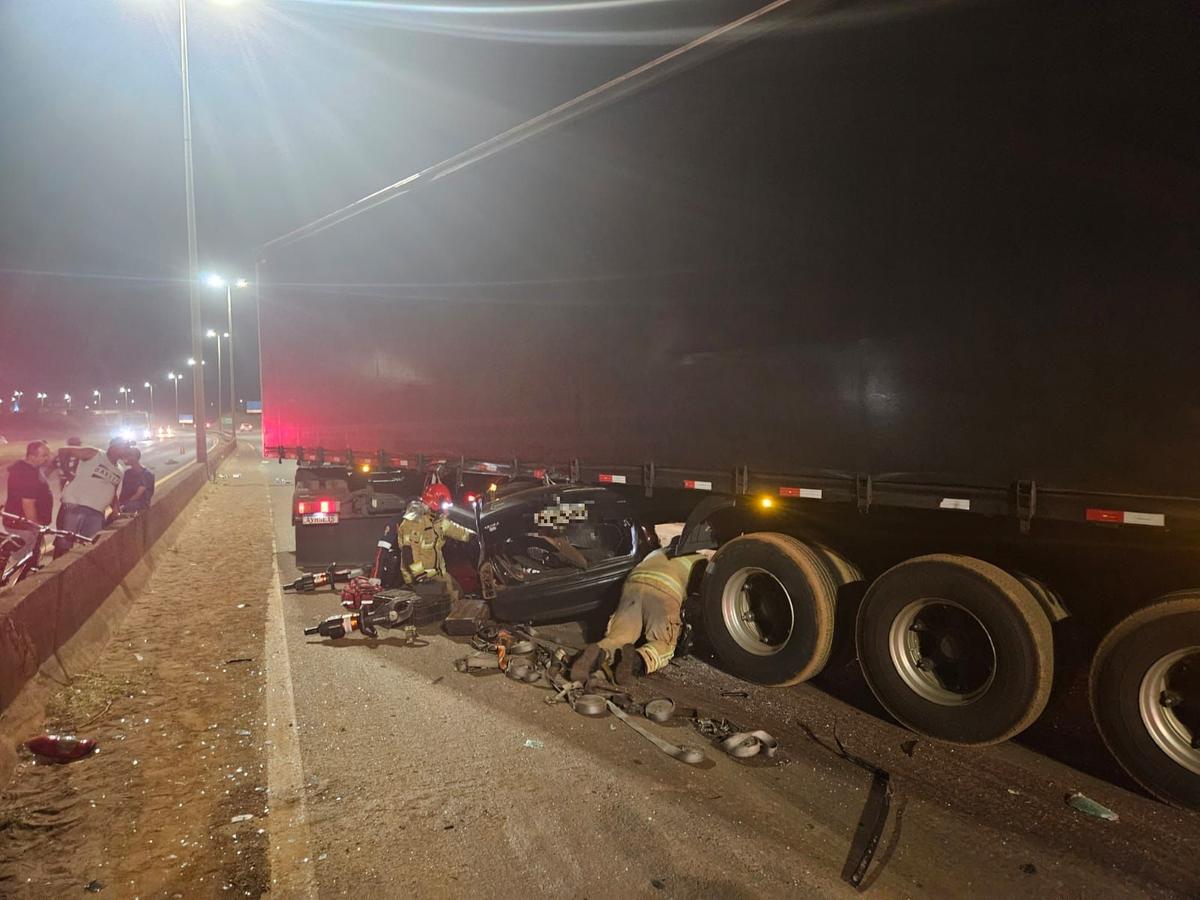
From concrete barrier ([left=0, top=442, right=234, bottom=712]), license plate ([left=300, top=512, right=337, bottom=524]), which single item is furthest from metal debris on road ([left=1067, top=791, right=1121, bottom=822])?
license plate ([left=300, top=512, right=337, bottom=524])

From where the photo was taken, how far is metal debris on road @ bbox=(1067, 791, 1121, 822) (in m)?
3.48

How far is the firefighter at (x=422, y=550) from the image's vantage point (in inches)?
271

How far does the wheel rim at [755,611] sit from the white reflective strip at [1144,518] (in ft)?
7.05

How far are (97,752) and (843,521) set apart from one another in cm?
454

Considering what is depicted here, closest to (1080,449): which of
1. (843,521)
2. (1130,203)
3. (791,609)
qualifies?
(1130,203)

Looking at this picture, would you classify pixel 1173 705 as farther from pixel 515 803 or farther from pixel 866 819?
pixel 515 803

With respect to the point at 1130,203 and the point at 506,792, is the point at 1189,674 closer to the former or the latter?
the point at 1130,203

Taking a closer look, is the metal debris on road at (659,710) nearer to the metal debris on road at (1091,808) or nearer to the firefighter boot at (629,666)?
the firefighter boot at (629,666)

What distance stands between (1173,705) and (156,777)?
16.5ft

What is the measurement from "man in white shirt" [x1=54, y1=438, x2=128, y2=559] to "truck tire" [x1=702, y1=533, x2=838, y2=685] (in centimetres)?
645

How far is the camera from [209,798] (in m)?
3.60

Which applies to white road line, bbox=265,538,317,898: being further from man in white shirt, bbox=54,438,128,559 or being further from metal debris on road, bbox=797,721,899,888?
man in white shirt, bbox=54,438,128,559

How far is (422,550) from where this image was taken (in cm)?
729

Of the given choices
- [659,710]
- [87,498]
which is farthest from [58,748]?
[87,498]
